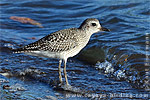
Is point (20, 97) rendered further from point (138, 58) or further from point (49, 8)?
point (49, 8)

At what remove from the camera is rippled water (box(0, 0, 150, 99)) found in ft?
24.3

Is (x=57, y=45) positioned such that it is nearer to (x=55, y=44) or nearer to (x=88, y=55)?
(x=55, y=44)

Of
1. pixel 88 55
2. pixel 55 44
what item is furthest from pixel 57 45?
pixel 88 55

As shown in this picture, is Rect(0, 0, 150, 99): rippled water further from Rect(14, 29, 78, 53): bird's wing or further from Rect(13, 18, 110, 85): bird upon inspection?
Rect(14, 29, 78, 53): bird's wing

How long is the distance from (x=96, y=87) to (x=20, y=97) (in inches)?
74.4

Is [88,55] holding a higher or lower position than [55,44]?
lower

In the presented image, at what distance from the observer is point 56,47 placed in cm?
748

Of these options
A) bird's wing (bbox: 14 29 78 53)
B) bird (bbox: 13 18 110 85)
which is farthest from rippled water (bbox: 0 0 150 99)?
bird's wing (bbox: 14 29 78 53)

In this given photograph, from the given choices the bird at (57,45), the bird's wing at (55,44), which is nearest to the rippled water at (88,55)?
the bird at (57,45)

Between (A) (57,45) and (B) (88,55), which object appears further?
(B) (88,55)

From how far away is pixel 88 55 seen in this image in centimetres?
997

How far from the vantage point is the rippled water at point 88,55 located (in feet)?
24.3

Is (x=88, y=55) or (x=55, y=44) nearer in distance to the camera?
(x=55, y=44)

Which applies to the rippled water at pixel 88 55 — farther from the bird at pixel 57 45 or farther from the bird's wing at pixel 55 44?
the bird's wing at pixel 55 44
